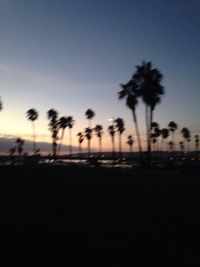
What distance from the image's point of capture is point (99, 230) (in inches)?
474

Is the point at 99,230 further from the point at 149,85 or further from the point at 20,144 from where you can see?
the point at 20,144

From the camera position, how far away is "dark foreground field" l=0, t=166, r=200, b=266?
932cm

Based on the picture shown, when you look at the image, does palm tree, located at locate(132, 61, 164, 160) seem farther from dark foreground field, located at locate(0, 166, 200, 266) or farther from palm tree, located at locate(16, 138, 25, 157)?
palm tree, located at locate(16, 138, 25, 157)

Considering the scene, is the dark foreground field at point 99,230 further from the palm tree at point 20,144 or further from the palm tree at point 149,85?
the palm tree at point 20,144

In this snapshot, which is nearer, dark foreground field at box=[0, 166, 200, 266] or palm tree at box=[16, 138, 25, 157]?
dark foreground field at box=[0, 166, 200, 266]

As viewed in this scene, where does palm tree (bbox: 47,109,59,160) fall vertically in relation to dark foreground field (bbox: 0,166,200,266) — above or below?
above

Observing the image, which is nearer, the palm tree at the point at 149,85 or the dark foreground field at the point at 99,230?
the dark foreground field at the point at 99,230

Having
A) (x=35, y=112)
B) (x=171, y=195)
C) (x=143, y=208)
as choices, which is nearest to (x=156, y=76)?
(x=171, y=195)

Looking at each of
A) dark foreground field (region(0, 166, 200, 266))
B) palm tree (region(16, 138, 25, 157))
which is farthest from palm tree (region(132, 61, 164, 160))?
palm tree (region(16, 138, 25, 157))

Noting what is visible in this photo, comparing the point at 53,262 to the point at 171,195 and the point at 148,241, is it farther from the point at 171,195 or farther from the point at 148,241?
the point at 171,195

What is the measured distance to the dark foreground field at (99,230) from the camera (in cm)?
932

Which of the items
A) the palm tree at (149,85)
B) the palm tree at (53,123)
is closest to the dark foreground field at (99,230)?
the palm tree at (149,85)

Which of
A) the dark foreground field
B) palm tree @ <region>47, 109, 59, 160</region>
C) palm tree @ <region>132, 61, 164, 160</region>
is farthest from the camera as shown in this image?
palm tree @ <region>47, 109, 59, 160</region>

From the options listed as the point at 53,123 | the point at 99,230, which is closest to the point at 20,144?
the point at 53,123
